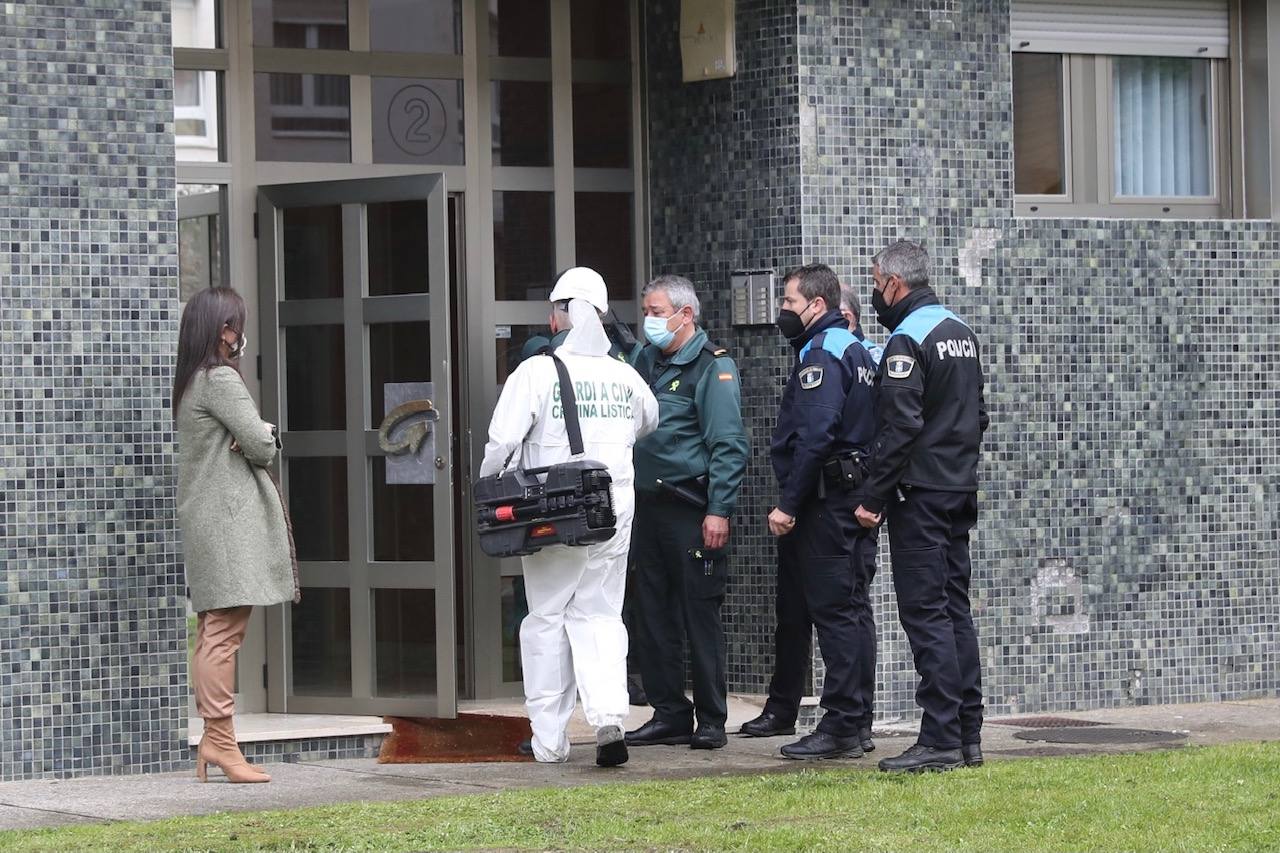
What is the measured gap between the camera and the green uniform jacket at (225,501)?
7.64 m

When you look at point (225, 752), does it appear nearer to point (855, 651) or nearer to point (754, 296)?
point (855, 651)

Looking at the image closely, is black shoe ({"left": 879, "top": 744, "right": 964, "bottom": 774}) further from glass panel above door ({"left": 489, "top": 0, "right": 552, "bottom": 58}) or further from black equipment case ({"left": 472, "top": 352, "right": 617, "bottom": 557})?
glass panel above door ({"left": 489, "top": 0, "right": 552, "bottom": 58})

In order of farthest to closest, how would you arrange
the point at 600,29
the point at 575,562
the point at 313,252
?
the point at 600,29 → the point at 313,252 → the point at 575,562

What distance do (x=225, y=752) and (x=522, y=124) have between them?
379 centimetres

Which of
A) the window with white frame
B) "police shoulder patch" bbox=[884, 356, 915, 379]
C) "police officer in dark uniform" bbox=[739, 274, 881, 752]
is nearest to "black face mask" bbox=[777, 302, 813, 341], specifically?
"police officer in dark uniform" bbox=[739, 274, 881, 752]

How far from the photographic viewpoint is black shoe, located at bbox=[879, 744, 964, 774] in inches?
299

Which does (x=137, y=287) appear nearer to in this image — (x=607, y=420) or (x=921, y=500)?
(x=607, y=420)

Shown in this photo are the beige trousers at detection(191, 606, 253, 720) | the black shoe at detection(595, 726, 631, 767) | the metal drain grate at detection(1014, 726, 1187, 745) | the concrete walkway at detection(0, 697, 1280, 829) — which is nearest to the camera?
the concrete walkway at detection(0, 697, 1280, 829)

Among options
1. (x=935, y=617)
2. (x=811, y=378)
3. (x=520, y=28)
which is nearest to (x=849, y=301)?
(x=811, y=378)

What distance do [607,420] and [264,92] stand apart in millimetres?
2668

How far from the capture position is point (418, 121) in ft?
32.3

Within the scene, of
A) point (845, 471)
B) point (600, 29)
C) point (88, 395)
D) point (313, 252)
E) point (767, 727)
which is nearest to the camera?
point (88, 395)

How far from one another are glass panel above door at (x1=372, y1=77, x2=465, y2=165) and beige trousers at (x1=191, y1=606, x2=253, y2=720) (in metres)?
2.91

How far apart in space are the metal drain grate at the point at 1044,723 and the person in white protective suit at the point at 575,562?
234 cm
